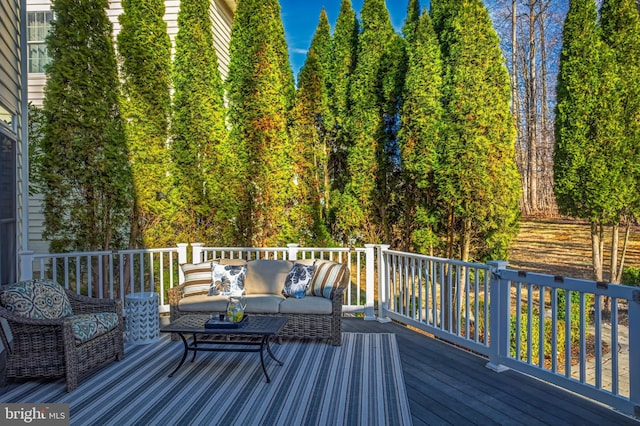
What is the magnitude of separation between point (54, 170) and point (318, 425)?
5344 millimetres

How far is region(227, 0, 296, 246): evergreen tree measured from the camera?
23.0 ft

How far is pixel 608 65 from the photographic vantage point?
22.8 ft

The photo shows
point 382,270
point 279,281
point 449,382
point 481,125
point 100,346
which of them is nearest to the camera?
point 449,382

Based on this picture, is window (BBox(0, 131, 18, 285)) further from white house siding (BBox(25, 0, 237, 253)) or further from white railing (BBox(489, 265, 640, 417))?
white railing (BBox(489, 265, 640, 417))

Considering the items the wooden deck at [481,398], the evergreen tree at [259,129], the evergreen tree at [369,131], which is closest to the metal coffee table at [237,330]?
the wooden deck at [481,398]

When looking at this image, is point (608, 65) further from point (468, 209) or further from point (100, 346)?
point (100, 346)

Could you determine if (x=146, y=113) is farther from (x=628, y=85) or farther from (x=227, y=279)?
(x=628, y=85)

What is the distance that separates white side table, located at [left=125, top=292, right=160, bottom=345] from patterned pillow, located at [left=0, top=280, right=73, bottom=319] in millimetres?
682

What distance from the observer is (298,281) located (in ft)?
15.3

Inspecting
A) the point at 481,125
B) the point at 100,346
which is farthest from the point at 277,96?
the point at 100,346

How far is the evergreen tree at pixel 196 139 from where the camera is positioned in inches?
270

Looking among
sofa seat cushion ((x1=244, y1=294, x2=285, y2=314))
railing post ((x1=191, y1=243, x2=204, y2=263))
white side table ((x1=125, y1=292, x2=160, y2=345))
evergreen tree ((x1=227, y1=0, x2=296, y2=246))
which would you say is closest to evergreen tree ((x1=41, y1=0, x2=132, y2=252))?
railing post ((x1=191, y1=243, x2=204, y2=263))

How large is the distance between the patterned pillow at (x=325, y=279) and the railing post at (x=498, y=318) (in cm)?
161

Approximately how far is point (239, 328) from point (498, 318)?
7.41 feet
